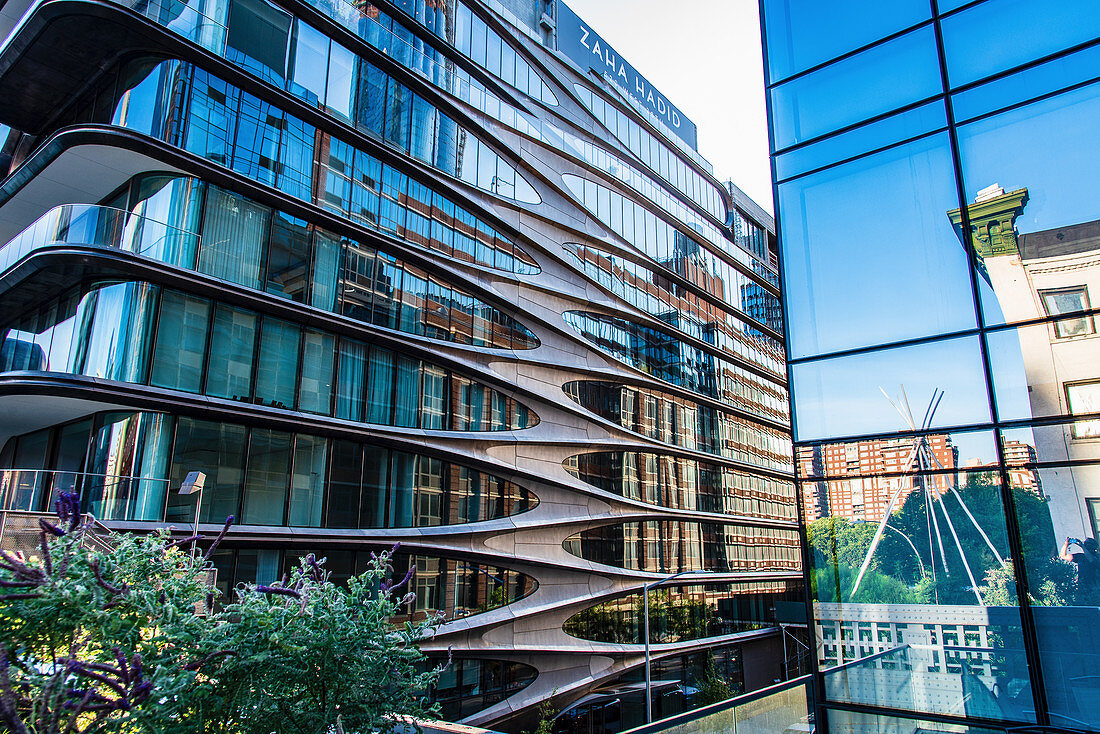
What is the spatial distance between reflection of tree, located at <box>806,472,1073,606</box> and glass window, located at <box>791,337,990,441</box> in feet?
3.65

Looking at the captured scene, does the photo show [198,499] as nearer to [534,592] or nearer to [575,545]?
[534,592]

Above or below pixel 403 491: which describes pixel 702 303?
above

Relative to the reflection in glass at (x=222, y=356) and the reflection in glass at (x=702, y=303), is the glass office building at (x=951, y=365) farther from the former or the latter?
the reflection in glass at (x=702, y=303)

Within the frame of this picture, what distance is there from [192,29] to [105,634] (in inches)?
813

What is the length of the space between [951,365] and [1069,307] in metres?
1.69

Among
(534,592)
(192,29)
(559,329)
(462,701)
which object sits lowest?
(462,701)

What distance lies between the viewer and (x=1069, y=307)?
1027cm

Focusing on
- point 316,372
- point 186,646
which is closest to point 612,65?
point 316,372

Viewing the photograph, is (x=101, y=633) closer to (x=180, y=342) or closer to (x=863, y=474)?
(x=863, y=474)

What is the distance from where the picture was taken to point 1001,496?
10273 mm

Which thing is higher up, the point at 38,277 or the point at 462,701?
the point at 38,277

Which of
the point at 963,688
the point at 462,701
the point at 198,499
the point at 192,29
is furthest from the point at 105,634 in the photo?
the point at 462,701

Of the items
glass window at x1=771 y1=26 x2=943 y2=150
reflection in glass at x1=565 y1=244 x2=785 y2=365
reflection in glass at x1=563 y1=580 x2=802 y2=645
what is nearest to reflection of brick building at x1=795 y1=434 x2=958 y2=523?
glass window at x1=771 y1=26 x2=943 y2=150

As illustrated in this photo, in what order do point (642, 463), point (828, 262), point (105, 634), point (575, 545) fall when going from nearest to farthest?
point (105, 634) < point (828, 262) < point (575, 545) < point (642, 463)
